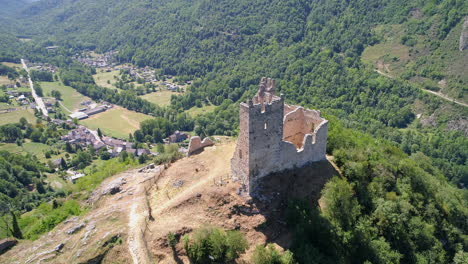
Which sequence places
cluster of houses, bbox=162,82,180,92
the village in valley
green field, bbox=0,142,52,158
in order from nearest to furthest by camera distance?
green field, bbox=0,142,52,158 < the village in valley < cluster of houses, bbox=162,82,180,92

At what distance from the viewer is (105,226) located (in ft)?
111

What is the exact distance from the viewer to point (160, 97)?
6029 inches

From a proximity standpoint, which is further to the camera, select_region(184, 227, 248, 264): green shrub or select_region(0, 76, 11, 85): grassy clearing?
select_region(0, 76, 11, 85): grassy clearing

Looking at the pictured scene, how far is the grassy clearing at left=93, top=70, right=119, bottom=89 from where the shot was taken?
178 metres

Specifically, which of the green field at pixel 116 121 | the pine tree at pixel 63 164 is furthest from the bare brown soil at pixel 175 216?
the green field at pixel 116 121

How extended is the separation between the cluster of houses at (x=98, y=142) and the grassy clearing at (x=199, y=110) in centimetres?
2947

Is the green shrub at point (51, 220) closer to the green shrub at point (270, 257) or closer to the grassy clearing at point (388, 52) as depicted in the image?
the green shrub at point (270, 257)

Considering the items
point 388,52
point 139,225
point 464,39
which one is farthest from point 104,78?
point 139,225

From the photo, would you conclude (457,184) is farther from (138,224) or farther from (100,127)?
(100,127)

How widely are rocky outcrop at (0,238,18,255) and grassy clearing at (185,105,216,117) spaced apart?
97510 mm

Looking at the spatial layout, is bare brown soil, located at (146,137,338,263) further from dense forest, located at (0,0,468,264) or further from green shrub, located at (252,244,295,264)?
dense forest, located at (0,0,468,264)

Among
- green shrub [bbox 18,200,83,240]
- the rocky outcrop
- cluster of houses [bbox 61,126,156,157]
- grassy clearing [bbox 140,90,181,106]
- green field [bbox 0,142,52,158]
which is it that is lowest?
grassy clearing [bbox 140,90,181,106]

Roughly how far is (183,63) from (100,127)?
197 feet

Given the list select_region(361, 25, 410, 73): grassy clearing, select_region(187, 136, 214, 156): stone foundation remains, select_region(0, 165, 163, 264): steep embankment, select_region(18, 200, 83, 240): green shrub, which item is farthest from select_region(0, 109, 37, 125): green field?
select_region(361, 25, 410, 73): grassy clearing
